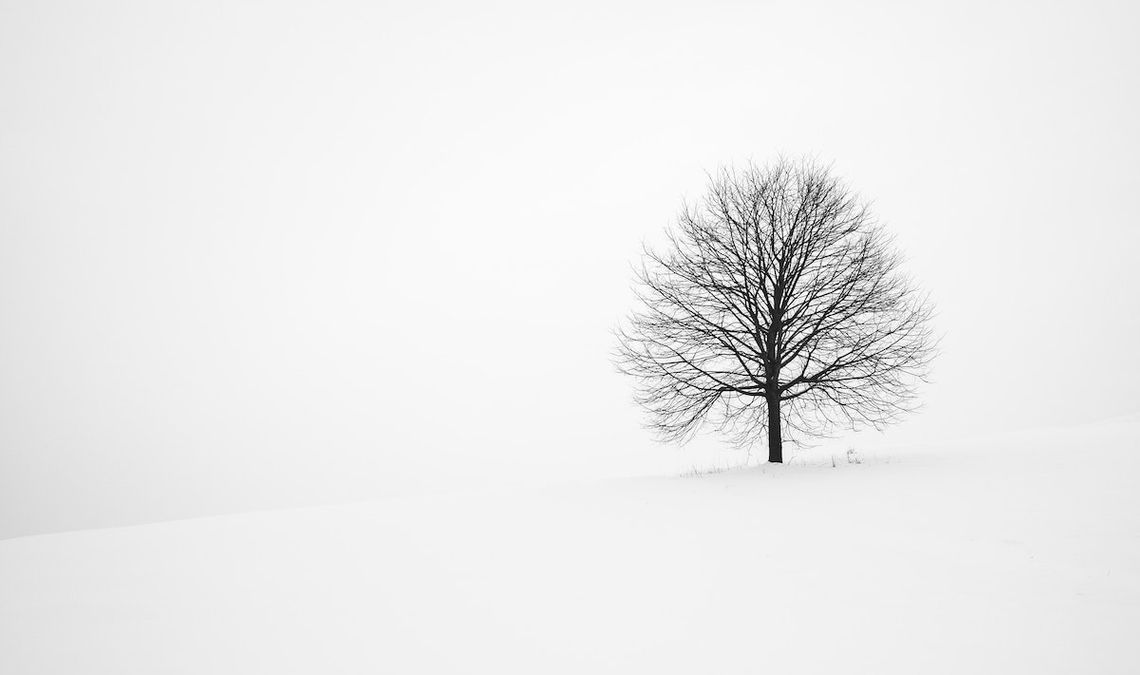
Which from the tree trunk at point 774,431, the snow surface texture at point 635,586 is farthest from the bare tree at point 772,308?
the snow surface texture at point 635,586

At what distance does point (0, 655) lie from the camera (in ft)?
16.8

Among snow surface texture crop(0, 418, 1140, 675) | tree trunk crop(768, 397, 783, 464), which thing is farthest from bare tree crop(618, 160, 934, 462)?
snow surface texture crop(0, 418, 1140, 675)

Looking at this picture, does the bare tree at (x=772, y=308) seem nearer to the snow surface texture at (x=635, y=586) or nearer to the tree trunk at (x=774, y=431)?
the tree trunk at (x=774, y=431)

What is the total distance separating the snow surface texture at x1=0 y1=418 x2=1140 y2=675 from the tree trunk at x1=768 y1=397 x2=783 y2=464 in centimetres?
361

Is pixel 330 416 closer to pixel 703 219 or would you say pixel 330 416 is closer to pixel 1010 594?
pixel 703 219

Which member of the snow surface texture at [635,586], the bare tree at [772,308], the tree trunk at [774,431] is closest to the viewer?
the snow surface texture at [635,586]

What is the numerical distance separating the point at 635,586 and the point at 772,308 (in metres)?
10.1

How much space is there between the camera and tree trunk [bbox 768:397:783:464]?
552 inches

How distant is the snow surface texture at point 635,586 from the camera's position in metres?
4.43

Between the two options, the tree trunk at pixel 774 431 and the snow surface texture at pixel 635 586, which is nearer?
the snow surface texture at pixel 635 586

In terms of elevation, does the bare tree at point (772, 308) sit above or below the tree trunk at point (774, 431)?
above

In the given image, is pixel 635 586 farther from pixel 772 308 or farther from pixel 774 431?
pixel 772 308

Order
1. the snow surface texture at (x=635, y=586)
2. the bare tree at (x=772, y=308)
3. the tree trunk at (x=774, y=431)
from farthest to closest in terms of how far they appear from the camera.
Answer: the tree trunk at (x=774, y=431) < the bare tree at (x=772, y=308) < the snow surface texture at (x=635, y=586)

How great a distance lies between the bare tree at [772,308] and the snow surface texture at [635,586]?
12.4ft
